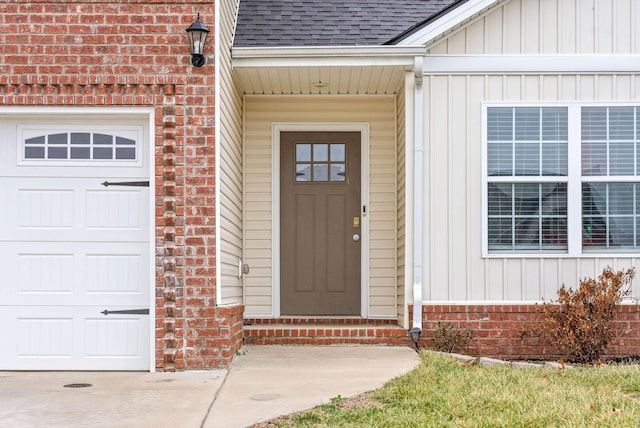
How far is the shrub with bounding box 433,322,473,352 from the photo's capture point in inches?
330

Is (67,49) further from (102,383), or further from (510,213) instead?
(510,213)

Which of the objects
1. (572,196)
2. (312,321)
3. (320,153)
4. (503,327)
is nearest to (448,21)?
(572,196)

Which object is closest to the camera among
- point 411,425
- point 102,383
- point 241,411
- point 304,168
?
point 411,425

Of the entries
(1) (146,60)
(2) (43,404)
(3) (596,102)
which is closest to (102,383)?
(2) (43,404)

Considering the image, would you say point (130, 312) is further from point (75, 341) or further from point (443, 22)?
point (443, 22)

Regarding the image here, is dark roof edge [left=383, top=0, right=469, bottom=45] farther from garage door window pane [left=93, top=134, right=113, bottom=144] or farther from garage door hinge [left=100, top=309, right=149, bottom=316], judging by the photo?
garage door hinge [left=100, top=309, right=149, bottom=316]

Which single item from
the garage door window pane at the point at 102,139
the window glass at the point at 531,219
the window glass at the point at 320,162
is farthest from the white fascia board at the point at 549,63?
the garage door window pane at the point at 102,139

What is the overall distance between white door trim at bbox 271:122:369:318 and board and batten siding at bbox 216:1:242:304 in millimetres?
430

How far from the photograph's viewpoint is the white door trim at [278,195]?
32.2 feet

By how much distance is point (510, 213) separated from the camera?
28.2 feet

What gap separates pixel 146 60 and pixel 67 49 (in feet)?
2.28

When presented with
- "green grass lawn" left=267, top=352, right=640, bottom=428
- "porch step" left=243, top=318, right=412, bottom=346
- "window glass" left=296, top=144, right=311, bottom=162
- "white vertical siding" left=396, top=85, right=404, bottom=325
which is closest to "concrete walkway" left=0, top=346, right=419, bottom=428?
"green grass lawn" left=267, top=352, right=640, bottom=428

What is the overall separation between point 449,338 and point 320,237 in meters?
2.20

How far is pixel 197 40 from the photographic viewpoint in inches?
288
